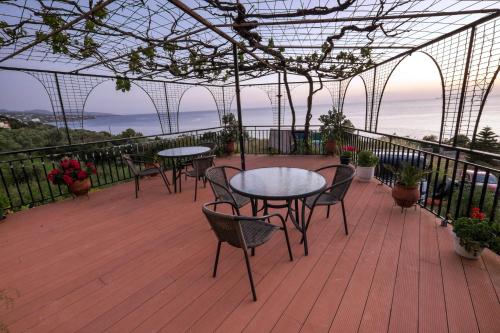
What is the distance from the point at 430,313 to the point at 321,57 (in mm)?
4632

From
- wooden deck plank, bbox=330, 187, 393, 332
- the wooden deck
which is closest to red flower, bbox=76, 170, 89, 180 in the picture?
the wooden deck

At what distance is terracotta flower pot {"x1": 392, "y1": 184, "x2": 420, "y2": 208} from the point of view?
278 centimetres

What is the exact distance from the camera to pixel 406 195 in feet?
9.19

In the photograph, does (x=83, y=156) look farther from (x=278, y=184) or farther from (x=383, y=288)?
(x=383, y=288)

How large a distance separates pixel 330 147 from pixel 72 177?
226 inches

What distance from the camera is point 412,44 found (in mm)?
3736

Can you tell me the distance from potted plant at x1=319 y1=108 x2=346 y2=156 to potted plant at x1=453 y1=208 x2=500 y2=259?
4.28 m

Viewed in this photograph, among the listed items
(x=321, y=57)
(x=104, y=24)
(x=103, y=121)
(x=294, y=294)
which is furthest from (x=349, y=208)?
(x=103, y=121)

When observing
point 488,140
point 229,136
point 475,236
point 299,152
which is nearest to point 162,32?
point 229,136

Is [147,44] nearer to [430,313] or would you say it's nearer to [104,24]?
[104,24]

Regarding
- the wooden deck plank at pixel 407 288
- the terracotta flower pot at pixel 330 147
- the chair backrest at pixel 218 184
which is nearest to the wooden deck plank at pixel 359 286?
the wooden deck plank at pixel 407 288

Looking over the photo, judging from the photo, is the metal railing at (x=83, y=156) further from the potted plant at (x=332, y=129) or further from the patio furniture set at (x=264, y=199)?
the potted plant at (x=332, y=129)

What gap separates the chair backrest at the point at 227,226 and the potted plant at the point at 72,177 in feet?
10.5

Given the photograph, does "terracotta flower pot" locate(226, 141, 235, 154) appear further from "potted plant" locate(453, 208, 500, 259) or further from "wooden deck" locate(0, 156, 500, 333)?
"potted plant" locate(453, 208, 500, 259)
